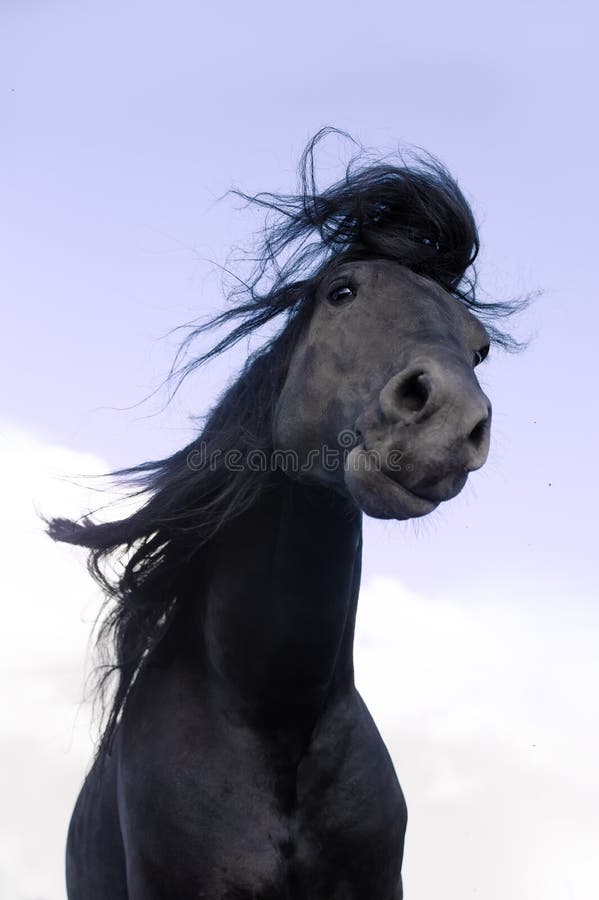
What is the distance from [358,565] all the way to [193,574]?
1.79 feet

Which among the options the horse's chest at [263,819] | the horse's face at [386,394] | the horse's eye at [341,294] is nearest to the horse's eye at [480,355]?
the horse's face at [386,394]

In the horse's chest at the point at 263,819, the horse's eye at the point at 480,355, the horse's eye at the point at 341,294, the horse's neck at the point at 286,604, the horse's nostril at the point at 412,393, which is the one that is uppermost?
the horse's eye at the point at 341,294

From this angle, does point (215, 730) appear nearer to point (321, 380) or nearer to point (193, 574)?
point (193, 574)

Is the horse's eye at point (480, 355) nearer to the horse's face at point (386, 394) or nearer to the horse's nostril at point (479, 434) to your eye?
the horse's face at point (386, 394)

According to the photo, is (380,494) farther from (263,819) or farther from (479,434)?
(263,819)

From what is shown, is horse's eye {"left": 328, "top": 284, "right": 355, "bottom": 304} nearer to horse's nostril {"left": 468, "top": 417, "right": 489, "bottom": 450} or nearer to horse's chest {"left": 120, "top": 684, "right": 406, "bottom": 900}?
horse's nostril {"left": 468, "top": 417, "right": 489, "bottom": 450}

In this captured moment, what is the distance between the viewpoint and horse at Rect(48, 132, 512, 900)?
9.82 feet

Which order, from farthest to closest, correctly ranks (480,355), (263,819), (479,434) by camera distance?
1. (480,355)
2. (263,819)
3. (479,434)

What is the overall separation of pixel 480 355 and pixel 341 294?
1.55 ft

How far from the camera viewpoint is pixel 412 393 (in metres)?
2.67

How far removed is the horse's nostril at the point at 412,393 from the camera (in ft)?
8.64

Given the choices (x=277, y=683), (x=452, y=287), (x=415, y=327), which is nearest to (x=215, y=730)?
(x=277, y=683)

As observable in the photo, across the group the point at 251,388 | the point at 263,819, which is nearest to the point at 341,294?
the point at 251,388

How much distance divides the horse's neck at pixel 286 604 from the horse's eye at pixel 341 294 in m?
0.55
